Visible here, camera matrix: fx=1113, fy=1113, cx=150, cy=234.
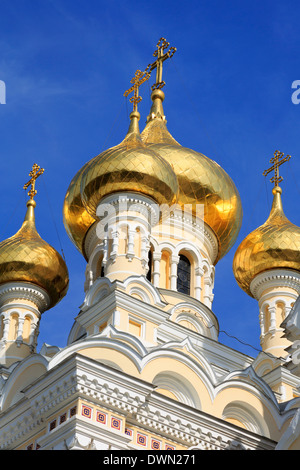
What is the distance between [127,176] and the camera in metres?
14.0

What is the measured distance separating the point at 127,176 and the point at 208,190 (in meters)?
2.58

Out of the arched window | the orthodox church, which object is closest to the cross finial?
the orthodox church

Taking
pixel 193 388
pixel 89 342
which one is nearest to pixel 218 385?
pixel 193 388

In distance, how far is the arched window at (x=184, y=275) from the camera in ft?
51.4

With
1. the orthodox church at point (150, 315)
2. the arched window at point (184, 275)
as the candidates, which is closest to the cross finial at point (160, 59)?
the orthodox church at point (150, 315)

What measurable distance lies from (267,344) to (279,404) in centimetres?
296

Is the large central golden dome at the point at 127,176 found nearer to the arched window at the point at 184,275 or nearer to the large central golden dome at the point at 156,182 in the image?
the large central golden dome at the point at 156,182

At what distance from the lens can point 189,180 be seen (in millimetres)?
16219

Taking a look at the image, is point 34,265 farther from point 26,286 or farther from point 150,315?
point 150,315

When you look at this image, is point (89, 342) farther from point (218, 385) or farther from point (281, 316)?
point (281, 316)

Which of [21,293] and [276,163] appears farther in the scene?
[276,163]

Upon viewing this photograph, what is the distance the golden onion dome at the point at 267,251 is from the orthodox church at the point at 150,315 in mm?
21

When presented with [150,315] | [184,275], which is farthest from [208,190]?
[150,315]

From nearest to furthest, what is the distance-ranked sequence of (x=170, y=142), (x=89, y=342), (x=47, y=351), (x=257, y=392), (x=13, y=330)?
1. (x=89, y=342)
2. (x=257, y=392)
3. (x=47, y=351)
4. (x=13, y=330)
5. (x=170, y=142)
